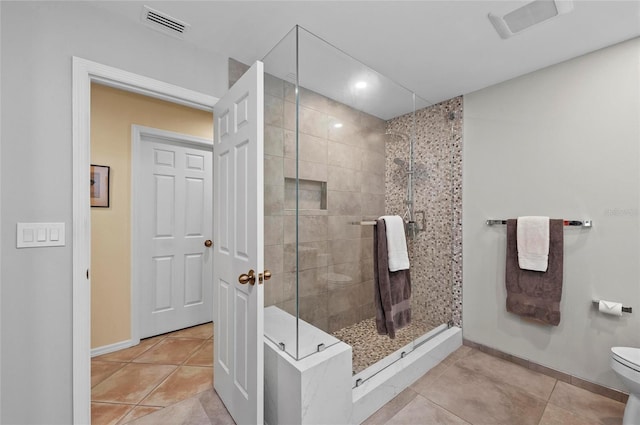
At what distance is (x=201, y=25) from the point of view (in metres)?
1.67

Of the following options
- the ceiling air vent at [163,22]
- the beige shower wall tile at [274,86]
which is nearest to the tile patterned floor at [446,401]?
the beige shower wall tile at [274,86]

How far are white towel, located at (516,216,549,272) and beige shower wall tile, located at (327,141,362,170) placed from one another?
143cm

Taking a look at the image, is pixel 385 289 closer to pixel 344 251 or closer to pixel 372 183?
pixel 344 251

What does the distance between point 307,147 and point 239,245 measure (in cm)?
66

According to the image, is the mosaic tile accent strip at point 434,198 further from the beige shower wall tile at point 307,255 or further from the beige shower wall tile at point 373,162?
the beige shower wall tile at point 307,255

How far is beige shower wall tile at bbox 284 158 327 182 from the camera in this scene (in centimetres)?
157

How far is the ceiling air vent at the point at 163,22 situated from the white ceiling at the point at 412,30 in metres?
0.03

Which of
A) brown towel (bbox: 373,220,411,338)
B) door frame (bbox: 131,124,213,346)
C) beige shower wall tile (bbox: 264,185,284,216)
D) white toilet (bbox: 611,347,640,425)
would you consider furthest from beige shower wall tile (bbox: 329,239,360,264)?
door frame (bbox: 131,124,213,346)

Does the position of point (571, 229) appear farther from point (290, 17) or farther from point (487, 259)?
point (290, 17)

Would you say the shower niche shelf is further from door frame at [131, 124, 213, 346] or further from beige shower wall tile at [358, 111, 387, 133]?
door frame at [131, 124, 213, 346]

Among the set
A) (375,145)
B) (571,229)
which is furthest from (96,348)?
(571,229)

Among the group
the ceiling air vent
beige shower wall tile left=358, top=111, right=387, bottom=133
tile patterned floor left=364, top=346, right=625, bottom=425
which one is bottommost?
tile patterned floor left=364, top=346, right=625, bottom=425

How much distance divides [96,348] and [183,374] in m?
0.87

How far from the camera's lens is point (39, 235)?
137 cm
